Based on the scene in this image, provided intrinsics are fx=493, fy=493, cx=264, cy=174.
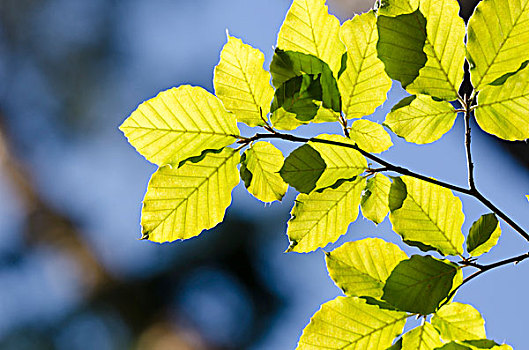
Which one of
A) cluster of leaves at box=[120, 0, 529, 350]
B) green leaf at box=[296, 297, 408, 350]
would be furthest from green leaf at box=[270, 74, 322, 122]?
green leaf at box=[296, 297, 408, 350]

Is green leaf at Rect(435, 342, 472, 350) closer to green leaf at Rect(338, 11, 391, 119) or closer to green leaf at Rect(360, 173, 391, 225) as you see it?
green leaf at Rect(360, 173, 391, 225)

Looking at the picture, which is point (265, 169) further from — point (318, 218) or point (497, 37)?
point (497, 37)

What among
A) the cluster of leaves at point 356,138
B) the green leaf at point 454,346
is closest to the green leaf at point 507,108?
the cluster of leaves at point 356,138

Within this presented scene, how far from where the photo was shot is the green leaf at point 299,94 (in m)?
0.48

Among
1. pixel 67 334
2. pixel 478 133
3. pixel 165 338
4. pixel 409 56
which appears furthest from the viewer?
pixel 67 334

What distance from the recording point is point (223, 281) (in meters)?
3.81

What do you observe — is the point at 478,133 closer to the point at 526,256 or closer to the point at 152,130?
the point at 526,256

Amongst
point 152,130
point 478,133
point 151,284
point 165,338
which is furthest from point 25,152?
point 152,130

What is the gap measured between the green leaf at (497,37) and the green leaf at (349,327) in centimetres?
27

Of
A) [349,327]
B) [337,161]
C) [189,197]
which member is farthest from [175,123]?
[349,327]

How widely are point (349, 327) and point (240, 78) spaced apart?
0.95ft

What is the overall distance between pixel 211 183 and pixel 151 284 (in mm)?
3318

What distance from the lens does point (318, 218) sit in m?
0.56

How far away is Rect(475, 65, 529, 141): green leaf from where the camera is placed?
488 mm
